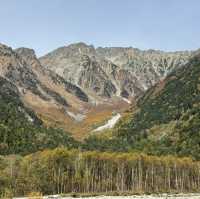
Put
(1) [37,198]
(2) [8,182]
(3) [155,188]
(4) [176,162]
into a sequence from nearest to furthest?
(1) [37,198] < (2) [8,182] < (3) [155,188] < (4) [176,162]

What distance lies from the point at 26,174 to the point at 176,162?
64785mm

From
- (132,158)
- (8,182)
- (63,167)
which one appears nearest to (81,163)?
(63,167)

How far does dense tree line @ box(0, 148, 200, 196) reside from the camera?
538 ft

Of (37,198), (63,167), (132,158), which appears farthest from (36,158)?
(37,198)

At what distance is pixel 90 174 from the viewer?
18188cm

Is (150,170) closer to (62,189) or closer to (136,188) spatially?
(136,188)

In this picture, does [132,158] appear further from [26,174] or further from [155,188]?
[26,174]

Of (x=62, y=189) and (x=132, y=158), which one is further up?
(x=132, y=158)

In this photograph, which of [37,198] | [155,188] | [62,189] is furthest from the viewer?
[155,188]

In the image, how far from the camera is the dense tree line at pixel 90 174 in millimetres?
164125

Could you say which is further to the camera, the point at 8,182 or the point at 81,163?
the point at 81,163

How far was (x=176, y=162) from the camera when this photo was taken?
200 meters

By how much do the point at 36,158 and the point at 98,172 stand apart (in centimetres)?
2423

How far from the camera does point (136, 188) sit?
18362cm
